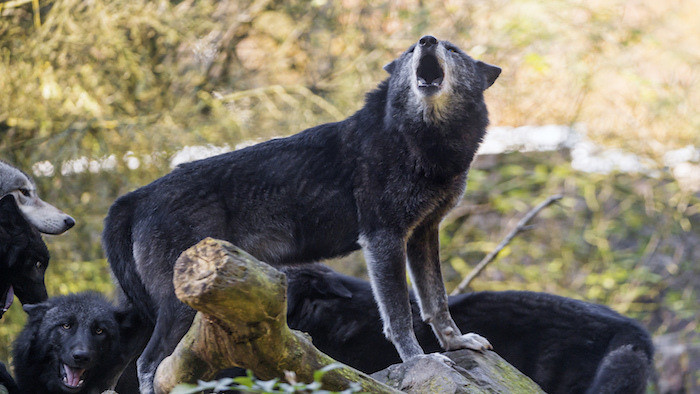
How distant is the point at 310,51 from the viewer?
10086mm

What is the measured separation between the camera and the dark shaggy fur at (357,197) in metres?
4.26

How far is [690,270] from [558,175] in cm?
241

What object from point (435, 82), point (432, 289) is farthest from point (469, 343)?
point (435, 82)

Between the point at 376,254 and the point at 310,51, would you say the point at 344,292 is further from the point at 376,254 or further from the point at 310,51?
the point at 310,51

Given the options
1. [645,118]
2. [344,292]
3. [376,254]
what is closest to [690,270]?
[645,118]

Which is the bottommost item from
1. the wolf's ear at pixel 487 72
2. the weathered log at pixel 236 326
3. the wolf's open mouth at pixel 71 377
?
the wolf's open mouth at pixel 71 377

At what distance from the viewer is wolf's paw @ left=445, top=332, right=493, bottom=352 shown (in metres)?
4.46

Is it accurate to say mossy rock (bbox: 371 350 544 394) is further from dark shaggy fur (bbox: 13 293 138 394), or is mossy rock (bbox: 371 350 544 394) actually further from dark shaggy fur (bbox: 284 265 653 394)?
dark shaggy fur (bbox: 13 293 138 394)

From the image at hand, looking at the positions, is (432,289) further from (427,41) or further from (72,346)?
(72,346)

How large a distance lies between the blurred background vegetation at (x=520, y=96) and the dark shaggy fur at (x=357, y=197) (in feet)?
14.0

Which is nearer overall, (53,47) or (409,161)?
(409,161)

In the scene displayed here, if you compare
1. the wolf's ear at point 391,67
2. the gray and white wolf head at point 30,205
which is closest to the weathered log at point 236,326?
the wolf's ear at point 391,67

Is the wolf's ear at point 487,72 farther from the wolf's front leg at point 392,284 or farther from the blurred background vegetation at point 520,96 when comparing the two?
the blurred background vegetation at point 520,96

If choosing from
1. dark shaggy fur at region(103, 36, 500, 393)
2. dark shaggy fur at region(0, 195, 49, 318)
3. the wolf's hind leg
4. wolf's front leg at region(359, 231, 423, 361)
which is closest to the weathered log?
the wolf's hind leg
